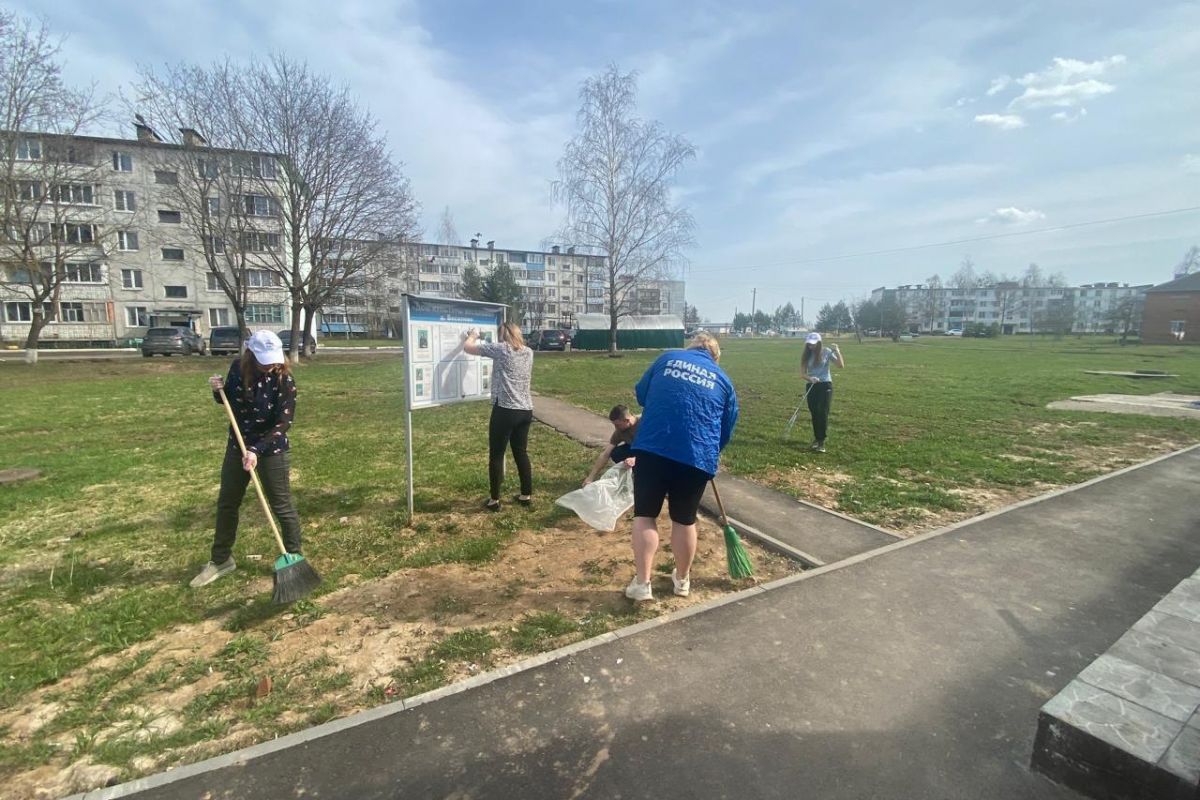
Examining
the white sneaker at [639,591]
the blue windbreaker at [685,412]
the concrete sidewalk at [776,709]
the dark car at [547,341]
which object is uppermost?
the dark car at [547,341]

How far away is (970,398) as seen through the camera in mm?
14609

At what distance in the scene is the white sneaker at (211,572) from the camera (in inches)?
152

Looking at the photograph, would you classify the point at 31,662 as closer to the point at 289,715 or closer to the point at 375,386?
the point at 289,715

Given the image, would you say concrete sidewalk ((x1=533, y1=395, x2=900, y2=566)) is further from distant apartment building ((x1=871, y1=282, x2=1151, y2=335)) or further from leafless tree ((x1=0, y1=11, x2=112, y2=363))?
distant apartment building ((x1=871, y1=282, x2=1151, y2=335))

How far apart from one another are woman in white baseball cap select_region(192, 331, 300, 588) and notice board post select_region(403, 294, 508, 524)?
1070 millimetres

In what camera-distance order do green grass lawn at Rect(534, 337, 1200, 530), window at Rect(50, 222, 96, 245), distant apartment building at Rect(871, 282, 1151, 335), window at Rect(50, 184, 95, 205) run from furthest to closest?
1. distant apartment building at Rect(871, 282, 1151, 335)
2. window at Rect(50, 222, 96, 245)
3. window at Rect(50, 184, 95, 205)
4. green grass lawn at Rect(534, 337, 1200, 530)

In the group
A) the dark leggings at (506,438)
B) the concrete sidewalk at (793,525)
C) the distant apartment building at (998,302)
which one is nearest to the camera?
the concrete sidewalk at (793,525)

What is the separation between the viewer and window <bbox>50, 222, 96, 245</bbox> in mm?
22880

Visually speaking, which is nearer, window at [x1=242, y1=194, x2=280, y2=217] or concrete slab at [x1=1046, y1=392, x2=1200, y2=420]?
concrete slab at [x1=1046, y1=392, x2=1200, y2=420]

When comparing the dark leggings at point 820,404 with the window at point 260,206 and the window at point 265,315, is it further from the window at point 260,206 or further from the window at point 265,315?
the window at point 265,315

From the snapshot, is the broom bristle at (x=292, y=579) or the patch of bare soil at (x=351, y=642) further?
the broom bristle at (x=292, y=579)

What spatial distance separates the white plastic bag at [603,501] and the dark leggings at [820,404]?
4.42 m

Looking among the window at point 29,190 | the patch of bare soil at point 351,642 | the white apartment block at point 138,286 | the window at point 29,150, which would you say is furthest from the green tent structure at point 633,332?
the patch of bare soil at point 351,642

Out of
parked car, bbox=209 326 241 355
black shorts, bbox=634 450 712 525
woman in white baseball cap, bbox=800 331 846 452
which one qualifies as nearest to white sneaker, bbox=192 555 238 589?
black shorts, bbox=634 450 712 525
